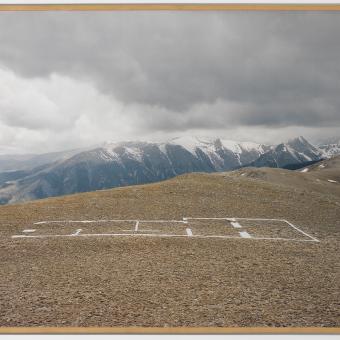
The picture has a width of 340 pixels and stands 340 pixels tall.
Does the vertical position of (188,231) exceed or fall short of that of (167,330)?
it exceeds it

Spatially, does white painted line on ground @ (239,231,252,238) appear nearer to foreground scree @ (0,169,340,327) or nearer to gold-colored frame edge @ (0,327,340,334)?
foreground scree @ (0,169,340,327)

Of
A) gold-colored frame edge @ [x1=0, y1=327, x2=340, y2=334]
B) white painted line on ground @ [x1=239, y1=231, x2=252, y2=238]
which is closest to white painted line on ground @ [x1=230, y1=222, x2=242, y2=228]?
white painted line on ground @ [x1=239, y1=231, x2=252, y2=238]

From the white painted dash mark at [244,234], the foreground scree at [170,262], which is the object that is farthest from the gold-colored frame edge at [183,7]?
the white painted dash mark at [244,234]

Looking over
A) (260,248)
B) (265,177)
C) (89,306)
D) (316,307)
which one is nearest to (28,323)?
(89,306)

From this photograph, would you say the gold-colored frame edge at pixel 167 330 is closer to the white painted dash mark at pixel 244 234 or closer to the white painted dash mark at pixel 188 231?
the white painted dash mark at pixel 244 234

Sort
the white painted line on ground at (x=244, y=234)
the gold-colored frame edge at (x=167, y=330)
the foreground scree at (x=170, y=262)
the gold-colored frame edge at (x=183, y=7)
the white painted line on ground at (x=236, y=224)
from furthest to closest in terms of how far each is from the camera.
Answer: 1. the white painted line on ground at (x=236, y=224)
2. the white painted line on ground at (x=244, y=234)
3. the gold-colored frame edge at (x=183, y=7)
4. the foreground scree at (x=170, y=262)
5. the gold-colored frame edge at (x=167, y=330)

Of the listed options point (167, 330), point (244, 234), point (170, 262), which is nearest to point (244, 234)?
point (244, 234)

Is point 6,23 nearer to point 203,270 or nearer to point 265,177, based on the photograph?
point 203,270

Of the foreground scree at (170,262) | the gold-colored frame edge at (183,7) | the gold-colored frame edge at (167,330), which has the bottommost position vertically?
the gold-colored frame edge at (167,330)

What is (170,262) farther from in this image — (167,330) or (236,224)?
(236,224)
